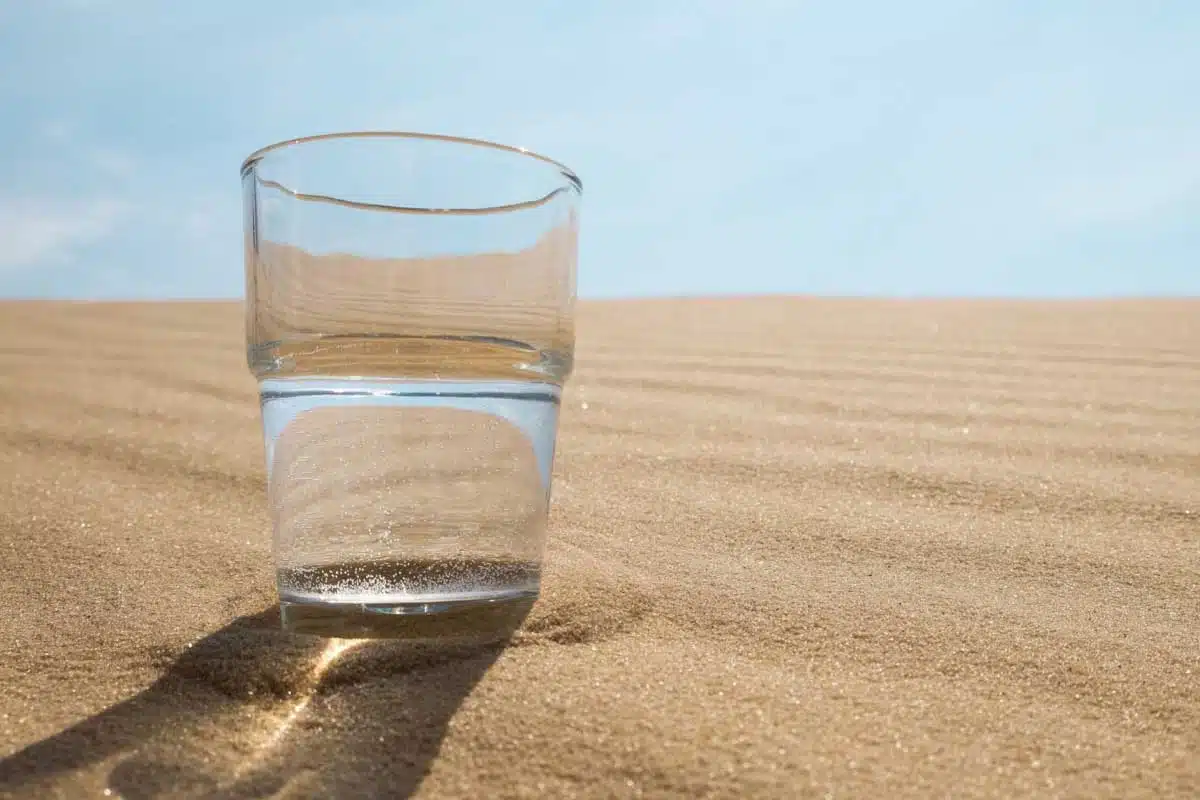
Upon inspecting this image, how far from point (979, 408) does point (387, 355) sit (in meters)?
1.30

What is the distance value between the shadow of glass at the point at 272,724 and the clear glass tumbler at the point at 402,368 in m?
0.04

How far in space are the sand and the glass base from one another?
2cm

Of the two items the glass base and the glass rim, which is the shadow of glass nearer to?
the glass base

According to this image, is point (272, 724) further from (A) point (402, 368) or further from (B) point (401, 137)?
(B) point (401, 137)

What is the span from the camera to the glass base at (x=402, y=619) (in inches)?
30.4

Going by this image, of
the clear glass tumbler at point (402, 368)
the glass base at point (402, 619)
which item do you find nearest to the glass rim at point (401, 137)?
the clear glass tumbler at point (402, 368)

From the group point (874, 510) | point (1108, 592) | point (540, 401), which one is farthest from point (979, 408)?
point (540, 401)

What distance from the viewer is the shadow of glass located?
60cm

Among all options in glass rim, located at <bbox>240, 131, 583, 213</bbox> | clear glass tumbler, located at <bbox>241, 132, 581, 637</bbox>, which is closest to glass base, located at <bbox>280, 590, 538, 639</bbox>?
clear glass tumbler, located at <bbox>241, 132, 581, 637</bbox>

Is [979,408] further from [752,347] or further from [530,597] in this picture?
[530,597]

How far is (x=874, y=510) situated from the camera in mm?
1173

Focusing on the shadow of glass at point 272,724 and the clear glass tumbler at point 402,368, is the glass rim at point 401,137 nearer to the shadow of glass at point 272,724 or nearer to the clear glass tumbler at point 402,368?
the clear glass tumbler at point 402,368

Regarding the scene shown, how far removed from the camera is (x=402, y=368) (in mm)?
785

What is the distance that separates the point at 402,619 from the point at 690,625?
8.4 inches
